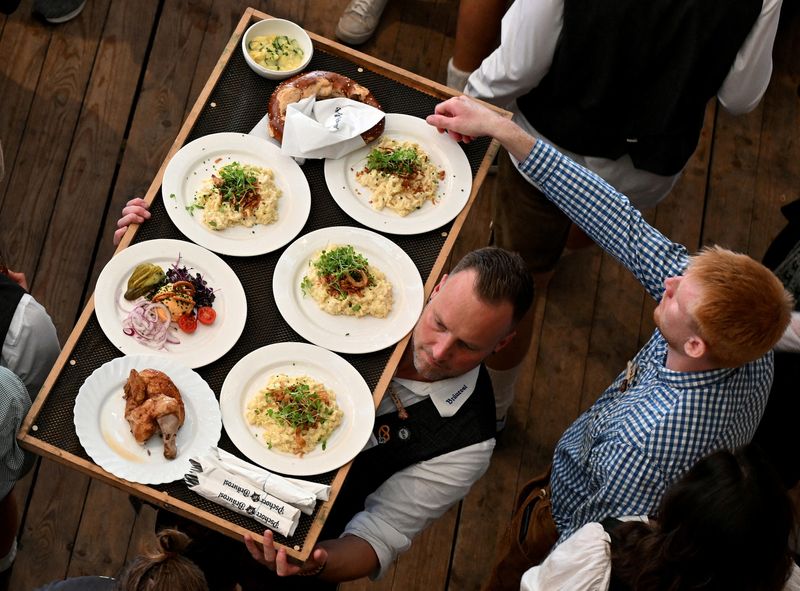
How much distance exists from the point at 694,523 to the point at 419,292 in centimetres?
103

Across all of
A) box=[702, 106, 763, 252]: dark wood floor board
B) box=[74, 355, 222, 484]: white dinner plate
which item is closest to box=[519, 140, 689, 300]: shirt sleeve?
box=[74, 355, 222, 484]: white dinner plate

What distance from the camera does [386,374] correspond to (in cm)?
267

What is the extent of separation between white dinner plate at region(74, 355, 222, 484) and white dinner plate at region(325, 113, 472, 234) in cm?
72

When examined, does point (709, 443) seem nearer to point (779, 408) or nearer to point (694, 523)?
point (694, 523)

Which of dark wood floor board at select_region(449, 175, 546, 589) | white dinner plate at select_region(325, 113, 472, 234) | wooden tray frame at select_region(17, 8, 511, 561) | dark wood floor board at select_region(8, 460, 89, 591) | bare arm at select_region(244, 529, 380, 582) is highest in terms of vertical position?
white dinner plate at select_region(325, 113, 472, 234)

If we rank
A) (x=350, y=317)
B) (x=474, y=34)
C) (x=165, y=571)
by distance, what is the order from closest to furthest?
(x=165, y=571)
(x=350, y=317)
(x=474, y=34)

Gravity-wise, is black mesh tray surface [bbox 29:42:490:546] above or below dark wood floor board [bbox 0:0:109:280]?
above

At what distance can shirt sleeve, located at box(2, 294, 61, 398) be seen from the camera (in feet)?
8.48

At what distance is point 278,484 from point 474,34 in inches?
90.5

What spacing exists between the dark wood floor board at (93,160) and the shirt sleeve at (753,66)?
2538mm

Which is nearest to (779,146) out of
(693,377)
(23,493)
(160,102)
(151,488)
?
(693,377)

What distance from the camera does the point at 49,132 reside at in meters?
4.09

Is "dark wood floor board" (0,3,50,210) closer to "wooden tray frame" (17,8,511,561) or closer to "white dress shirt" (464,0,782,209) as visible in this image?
"wooden tray frame" (17,8,511,561)

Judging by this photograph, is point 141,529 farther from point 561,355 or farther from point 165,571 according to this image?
point 561,355
